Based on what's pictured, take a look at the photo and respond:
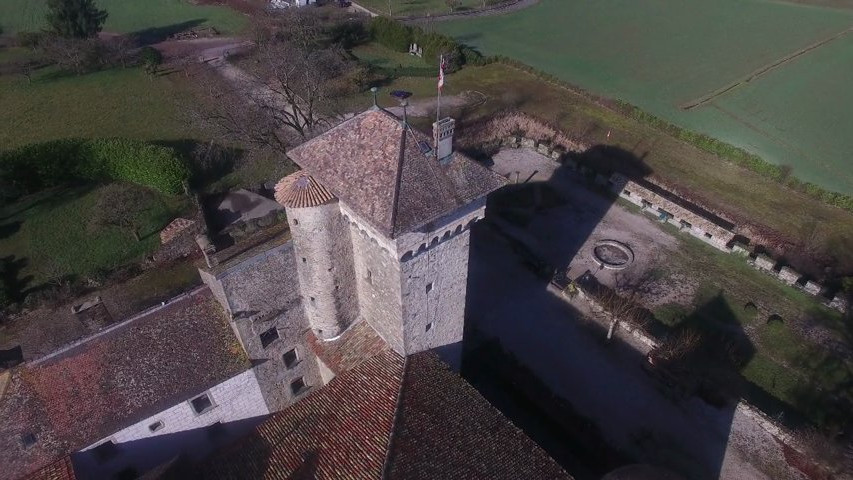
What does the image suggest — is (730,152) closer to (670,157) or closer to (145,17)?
(670,157)

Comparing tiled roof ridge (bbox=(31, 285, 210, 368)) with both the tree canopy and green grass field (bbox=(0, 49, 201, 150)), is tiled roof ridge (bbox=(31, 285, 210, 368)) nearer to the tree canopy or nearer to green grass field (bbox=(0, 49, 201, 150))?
green grass field (bbox=(0, 49, 201, 150))

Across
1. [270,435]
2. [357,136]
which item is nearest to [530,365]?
[270,435]

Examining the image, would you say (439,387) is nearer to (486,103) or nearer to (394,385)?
(394,385)

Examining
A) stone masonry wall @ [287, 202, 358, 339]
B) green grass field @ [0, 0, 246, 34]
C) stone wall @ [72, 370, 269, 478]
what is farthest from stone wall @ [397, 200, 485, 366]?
green grass field @ [0, 0, 246, 34]

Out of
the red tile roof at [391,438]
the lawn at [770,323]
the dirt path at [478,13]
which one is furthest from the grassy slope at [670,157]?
A: the red tile roof at [391,438]

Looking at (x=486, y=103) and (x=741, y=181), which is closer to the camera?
(x=741, y=181)

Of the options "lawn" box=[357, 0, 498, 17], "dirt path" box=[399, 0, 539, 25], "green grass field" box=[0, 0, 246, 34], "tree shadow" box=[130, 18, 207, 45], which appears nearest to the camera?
"tree shadow" box=[130, 18, 207, 45]
